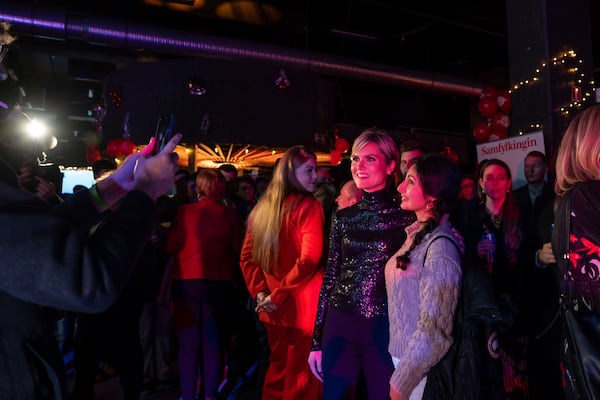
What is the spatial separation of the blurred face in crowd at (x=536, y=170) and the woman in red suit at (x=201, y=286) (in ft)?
9.05

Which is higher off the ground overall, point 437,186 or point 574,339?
point 437,186

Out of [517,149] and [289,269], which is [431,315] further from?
[517,149]

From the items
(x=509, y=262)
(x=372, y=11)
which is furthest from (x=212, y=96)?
(x=509, y=262)

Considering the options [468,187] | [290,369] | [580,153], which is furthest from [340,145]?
[580,153]

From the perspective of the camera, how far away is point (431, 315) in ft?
5.40

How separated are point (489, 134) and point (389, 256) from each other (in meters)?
5.39

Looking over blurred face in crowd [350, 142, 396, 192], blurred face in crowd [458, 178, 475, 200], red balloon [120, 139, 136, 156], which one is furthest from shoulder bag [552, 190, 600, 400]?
red balloon [120, 139, 136, 156]

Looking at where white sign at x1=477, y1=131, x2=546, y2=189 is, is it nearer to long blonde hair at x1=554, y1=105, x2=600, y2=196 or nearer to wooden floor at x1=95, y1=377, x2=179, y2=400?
long blonde hair at x1=554, y1=105, x2=600, y2=196

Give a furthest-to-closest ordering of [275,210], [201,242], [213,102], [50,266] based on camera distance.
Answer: [213,102] → [201,242] → [275,210] → [50,266]

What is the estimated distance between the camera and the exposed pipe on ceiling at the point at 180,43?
7641 millimetres

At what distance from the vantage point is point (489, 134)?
22.4 ft

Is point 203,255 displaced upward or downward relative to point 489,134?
downward

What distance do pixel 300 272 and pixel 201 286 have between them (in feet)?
3.74

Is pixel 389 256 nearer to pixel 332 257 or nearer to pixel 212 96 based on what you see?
pixel 332 257
